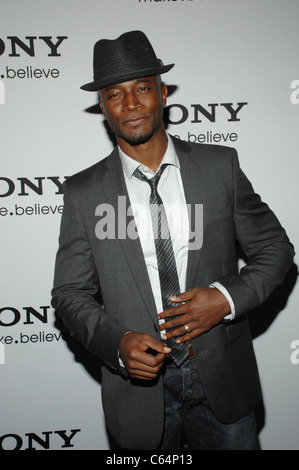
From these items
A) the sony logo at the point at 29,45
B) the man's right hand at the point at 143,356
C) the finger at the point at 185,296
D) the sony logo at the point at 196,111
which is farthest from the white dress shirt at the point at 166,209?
the sony logo at the point at 29,45

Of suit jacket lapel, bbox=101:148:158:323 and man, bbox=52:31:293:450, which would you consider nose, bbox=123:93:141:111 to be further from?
suit jacket lapel, bbox=101:148:158:323

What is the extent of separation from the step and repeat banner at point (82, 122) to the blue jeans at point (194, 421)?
2.42 ft

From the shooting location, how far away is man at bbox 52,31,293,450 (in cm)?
137

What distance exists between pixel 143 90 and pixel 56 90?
2.48 ft

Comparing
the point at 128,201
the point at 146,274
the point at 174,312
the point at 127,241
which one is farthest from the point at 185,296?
the point at 128,201

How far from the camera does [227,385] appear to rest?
1.42m

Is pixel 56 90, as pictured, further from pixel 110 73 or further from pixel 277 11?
pixel 277 11

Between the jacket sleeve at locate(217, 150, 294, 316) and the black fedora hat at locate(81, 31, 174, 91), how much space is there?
45cm

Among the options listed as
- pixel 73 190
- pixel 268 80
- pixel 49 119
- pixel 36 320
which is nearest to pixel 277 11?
pixel 268 80

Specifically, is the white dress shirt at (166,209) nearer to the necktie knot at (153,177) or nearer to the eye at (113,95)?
the necktie knot at (153,177)

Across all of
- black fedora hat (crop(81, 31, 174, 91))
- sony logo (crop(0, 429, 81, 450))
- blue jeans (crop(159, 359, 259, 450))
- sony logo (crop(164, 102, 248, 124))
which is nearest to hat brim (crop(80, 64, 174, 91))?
black fedora hat (crop(81, 31, 174, 91))

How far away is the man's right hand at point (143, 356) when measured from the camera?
1.15 meters

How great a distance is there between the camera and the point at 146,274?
1.35 metres

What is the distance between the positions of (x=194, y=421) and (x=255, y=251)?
69cm
